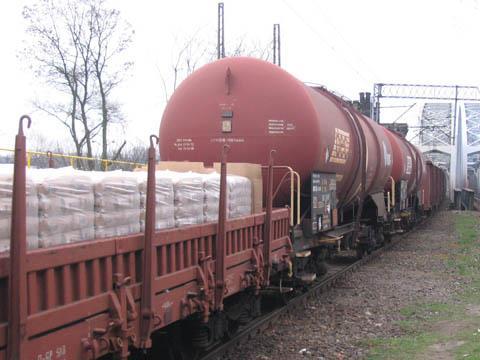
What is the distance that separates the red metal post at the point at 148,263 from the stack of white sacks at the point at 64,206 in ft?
1.37

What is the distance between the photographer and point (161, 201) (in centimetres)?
443

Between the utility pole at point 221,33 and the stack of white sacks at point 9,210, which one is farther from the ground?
the utility pole at point 221,33

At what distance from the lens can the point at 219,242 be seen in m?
5.09

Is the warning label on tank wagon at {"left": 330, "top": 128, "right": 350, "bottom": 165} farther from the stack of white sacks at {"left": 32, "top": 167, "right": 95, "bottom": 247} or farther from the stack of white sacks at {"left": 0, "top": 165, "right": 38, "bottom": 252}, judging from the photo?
the stack of white sacks at {"left": 0, "top": 165, "right": 38, "bottom": 252}

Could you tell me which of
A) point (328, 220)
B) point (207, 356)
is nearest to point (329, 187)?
point (328, 220)

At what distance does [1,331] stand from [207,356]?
357 cm

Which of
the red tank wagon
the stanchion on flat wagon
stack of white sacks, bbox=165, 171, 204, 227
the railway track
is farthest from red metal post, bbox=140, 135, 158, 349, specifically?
the red tank wagon

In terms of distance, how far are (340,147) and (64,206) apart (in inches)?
249

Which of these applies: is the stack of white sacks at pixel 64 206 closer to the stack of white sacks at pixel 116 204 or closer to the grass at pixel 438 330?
the stack of white sacks at pixel 116 204

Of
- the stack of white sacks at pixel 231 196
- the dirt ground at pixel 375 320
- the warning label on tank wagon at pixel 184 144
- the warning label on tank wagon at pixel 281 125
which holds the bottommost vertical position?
the dirt ground at pixel 375 320

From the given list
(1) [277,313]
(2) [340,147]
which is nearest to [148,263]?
(1) [277,313]

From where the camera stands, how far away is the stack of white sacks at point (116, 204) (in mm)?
3693

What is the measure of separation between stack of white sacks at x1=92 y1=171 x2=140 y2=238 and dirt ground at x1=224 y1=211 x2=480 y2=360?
3.02 meters

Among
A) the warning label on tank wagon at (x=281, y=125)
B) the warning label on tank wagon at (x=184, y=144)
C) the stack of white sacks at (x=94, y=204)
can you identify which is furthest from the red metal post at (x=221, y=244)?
the warning label on tank wagon at (x=184, y=144)
